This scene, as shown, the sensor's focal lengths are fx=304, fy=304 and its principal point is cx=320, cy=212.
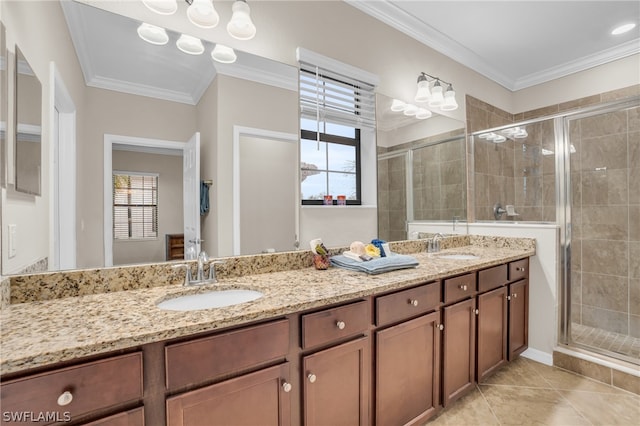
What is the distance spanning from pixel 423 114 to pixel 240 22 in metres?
1.76

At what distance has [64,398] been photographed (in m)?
0.73

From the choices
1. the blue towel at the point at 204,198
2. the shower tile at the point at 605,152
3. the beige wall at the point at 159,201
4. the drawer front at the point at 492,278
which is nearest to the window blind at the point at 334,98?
the blue towel at the point at 204,198

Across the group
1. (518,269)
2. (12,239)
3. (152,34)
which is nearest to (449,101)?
(518,269)

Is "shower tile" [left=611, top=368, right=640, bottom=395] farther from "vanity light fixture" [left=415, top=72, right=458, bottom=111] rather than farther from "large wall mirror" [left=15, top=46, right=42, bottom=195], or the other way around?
"large wall mirror" [left=15, top=46, right=42, bottom=195]

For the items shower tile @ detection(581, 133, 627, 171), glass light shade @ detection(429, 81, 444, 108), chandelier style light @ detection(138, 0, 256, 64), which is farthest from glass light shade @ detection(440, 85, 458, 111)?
chandelier style light @ detection(138, 0, 256, 64)

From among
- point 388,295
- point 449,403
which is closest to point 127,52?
point 388,295

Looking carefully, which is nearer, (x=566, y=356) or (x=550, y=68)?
(x=566, y=356)

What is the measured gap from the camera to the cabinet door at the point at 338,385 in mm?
1163

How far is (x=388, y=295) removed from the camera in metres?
1.44

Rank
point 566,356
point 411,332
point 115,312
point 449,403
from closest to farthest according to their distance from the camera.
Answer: point 115,312
point 411,332
point 449,403
point 566,356

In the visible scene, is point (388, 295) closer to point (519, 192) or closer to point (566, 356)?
point (566, 356)

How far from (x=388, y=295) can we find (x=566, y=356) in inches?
76.5

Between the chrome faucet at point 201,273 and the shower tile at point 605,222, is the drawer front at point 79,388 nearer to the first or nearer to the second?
the chrome faucet at point 201,273

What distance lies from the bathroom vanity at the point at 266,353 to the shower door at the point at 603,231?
50.6 inches
